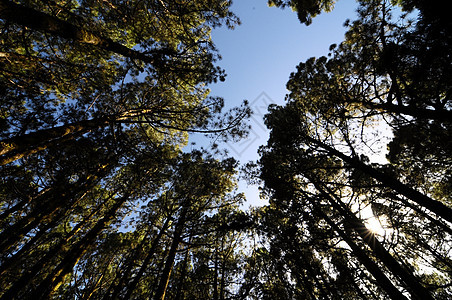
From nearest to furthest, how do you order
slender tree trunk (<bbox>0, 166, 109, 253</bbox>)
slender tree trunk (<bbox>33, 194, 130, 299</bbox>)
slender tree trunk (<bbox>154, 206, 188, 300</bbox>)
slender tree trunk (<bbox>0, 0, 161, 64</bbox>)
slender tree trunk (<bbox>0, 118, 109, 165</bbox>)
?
slender tree trunk (<bbox>0, 0, 161, 64</bbox>)
slender tree trunk (<bbox>0, 118, 109, 165</bbox>)
slender tree trunk (<bbox>154, 206, 188, 300</bbox>)
slender tree trunk (<bbox>33, 194, 130, 299</bbox>)
slender tree trunk (<bbox>0, 166, 109, 253</bbox>)

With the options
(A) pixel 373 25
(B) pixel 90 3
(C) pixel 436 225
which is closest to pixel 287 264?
(C) pixel 436 225

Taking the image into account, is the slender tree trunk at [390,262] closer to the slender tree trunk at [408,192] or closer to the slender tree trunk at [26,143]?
the slender tree trunk at [408,192]

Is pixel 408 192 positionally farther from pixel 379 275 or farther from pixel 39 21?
pixel 39 21

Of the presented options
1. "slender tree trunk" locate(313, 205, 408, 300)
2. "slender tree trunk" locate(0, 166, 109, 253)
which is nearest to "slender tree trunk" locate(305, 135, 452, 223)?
"slender tree trunk" locate(313, 205, 408, 300)

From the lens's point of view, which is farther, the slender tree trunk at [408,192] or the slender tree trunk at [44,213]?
the slender tree trunk at [44,213]

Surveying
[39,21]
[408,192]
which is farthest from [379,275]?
[39,21]

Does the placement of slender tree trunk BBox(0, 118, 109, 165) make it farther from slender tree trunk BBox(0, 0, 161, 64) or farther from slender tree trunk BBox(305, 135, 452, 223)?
slender tree trunk BBox(305, 135, 452, 223)

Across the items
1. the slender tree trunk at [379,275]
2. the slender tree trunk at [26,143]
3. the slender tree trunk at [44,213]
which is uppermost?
the slender tree trunk at [44,213]

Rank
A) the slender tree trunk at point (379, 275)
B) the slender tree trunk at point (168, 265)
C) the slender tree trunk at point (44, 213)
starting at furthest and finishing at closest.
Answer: the slender tree trunk at point (44, 213) → the slender tree trunk at point (379, 275) → the slender tree trunk at point (168, 265)

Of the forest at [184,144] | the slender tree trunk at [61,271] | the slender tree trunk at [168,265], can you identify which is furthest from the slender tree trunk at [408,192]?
the slender tree trunk at [61,271]

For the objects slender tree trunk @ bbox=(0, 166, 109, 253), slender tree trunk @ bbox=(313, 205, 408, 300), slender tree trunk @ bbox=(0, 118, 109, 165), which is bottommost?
slender tree trunk @ bbox=(313, 205, 408, 300)

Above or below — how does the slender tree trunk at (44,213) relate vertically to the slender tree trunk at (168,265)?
above

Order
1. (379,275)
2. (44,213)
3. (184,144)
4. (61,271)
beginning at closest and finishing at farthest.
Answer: (379,275) < (61,271) < (44,213) < (184,144)

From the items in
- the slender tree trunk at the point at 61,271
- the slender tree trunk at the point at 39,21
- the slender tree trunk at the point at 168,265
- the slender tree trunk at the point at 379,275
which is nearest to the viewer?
the slender tree trunk at the point at 39,21
